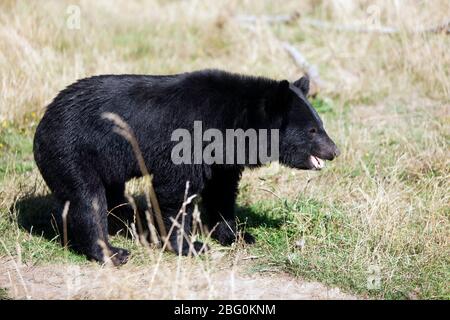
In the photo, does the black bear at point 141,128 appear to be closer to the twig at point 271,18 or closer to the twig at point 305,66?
the twig at point 305,66

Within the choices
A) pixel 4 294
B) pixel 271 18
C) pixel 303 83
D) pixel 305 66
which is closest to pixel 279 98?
pixel 303 83

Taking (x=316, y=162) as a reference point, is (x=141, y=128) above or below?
above

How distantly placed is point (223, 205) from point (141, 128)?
112 centimetres

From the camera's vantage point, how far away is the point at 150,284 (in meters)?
4.58

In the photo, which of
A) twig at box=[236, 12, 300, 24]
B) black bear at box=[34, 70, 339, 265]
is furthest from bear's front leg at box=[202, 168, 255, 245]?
twig at box=[236, 12, 300, 24]

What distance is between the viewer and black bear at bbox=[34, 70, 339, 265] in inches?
218

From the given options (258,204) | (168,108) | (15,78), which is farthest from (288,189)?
(15,78)

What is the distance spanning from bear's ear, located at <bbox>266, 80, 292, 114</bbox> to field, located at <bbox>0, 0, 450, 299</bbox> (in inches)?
40.6

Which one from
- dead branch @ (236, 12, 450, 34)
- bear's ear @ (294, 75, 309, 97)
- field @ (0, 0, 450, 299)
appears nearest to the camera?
field @ (0, 0, 450, 299)

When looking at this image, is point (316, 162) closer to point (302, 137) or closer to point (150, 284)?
point (302, 137)

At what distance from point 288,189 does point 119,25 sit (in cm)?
591

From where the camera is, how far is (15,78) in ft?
27.6

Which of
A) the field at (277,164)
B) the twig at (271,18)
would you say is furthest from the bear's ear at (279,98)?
the twig at (271,18)

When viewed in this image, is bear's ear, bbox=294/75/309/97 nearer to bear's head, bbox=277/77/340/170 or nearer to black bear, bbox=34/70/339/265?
bear's head, bbox=277/77/340/170
